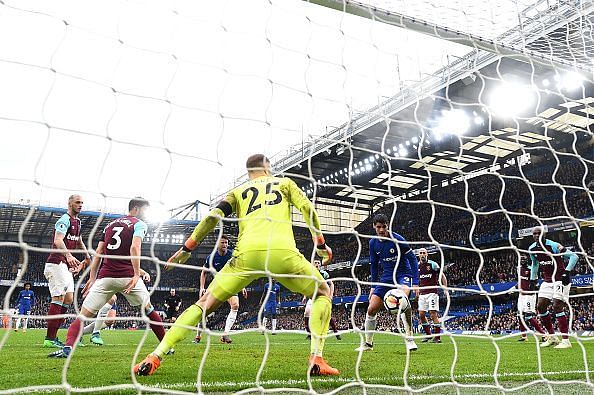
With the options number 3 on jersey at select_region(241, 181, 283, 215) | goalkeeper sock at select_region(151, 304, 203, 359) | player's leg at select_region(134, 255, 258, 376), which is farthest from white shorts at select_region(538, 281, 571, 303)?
goalkeeper sock at select_region(151, 304, 203, 359)

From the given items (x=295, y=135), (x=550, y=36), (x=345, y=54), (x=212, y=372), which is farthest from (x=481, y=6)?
(x=212, y=372)

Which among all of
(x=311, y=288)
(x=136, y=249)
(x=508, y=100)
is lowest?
(x=311, y=288)

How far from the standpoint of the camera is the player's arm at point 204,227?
3598mm

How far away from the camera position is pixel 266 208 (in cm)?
366

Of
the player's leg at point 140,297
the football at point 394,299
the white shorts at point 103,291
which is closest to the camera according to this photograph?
the white shorts at point 103,291

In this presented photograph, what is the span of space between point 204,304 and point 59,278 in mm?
3676

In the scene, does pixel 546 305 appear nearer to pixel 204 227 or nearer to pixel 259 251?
pixel 259 251

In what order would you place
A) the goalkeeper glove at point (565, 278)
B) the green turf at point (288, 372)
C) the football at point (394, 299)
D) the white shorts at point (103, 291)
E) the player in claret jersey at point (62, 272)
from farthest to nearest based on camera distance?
the goalkeeper glove at point (565, 278) → the football at point (394, 299) → the player in claret jersey at point (62, 272) → the white shorts at point (103, 291) → the green turf at point (288, 372)

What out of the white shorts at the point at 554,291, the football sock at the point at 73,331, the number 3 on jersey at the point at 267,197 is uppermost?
the number 3 on jersey at the point at 267,197

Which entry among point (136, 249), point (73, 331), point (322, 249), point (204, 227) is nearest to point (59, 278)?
point (73, 331)

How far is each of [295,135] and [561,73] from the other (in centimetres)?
287

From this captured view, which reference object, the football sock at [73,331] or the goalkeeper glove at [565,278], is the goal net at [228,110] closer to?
the football sock at [73,331]

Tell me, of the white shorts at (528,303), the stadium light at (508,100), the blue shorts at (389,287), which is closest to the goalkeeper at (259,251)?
the stadium light at (508,100)

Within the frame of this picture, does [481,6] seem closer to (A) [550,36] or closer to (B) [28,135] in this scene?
(A) [550,36]
